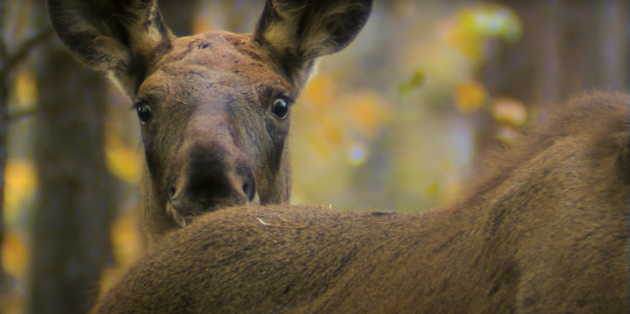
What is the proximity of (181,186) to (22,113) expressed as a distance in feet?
9.92

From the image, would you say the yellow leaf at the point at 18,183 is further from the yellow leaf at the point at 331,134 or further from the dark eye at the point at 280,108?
the dark eye at the point at 280,108

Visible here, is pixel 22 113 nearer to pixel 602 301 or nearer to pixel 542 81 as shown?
pixel 602 301

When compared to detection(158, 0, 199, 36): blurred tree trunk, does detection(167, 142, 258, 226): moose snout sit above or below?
below

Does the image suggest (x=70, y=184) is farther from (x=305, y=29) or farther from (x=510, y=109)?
(x=510, y=109)

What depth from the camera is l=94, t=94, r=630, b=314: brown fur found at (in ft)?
10.5

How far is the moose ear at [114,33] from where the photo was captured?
8227 mm

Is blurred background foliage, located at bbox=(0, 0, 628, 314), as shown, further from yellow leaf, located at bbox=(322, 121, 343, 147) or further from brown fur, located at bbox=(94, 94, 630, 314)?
brown fur, located at bbox=(94, 94, 630, 314)

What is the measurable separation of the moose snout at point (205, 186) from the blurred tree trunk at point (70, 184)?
5.63 m

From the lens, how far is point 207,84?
7477mm

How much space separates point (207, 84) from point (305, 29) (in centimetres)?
155

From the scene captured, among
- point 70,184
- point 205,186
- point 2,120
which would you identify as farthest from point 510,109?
point 2,120

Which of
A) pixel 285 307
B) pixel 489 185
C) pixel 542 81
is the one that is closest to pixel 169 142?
pixel 285 307

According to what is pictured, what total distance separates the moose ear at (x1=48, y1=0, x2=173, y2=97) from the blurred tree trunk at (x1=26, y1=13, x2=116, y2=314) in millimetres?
3612

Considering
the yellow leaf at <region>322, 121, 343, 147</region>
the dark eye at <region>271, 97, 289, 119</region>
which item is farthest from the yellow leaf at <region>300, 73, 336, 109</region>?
the dark eye at <region>271, 97, 289, 119</region>
